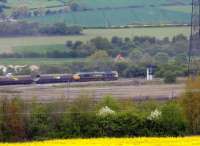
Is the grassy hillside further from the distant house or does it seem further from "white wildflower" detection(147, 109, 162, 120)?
"white wildflower" detection(147, 109, 162, 120)

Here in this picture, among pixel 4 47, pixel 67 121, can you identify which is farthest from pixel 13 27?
pixel 67 121

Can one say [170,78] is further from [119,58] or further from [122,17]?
[122,17]

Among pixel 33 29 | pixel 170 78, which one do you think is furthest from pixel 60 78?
pixel 170 78

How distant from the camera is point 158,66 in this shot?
53.8 metres

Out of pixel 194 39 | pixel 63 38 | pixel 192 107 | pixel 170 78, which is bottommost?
pixel 192 107

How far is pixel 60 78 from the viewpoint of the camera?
177 ft


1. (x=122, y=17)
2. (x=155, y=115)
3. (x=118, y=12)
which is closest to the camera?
(x=155, y=115)

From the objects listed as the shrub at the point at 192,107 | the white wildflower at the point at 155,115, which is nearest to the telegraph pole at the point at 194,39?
the shrub at the point at 192,107

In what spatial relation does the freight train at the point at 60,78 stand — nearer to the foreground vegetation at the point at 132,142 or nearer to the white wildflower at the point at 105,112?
the white wildflower at the point at 105,112

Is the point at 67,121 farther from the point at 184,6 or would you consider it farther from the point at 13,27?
the point at 184,6

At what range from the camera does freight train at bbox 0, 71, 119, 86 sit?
2092 inches

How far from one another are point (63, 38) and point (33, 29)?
257 cm

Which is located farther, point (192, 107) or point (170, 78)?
point (170, 78)

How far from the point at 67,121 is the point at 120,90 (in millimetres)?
14756
